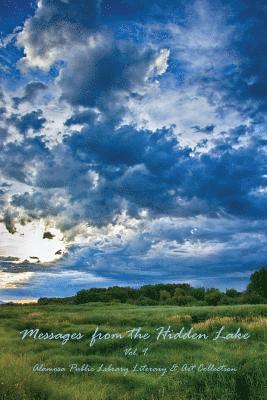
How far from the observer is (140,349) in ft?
85.0

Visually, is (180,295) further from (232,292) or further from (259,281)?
(259,281)

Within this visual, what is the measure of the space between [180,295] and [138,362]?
6860 centimetres

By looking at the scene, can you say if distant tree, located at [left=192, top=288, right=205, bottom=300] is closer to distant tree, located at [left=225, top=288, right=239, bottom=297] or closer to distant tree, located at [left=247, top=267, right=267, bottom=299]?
distant tree, located at [left=225, top=288, right=239, bottom=297]

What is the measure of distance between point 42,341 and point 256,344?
13450 millimetres

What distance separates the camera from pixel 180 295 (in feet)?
295

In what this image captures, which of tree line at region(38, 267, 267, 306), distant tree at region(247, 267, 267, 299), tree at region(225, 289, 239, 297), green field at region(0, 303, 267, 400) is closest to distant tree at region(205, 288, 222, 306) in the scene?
tree line at region(38, 267, 267, 306)

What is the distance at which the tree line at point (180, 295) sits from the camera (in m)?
73.1

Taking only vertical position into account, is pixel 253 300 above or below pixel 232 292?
below

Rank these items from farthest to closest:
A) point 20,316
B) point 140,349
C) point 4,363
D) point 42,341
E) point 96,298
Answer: point 96,298 < point 20,316 < point 42,341 < point 140,349 < point 4,363

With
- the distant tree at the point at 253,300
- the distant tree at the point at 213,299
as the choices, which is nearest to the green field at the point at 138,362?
the distant tree at the point at 253,300

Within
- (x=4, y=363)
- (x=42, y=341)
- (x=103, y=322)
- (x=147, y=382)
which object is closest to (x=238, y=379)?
(x=147, y=382)

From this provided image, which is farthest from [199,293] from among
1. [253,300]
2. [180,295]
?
[253,300]

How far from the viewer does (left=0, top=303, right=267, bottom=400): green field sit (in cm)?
1578

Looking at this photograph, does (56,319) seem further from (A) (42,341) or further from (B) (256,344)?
(B) (256,344)
